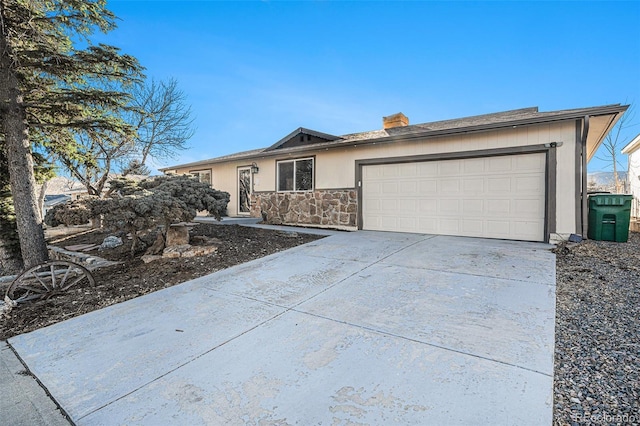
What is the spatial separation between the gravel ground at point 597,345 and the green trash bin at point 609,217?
7.50 feet

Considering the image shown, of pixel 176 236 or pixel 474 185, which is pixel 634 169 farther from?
pixel 176 236

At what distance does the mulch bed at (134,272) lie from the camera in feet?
11.5

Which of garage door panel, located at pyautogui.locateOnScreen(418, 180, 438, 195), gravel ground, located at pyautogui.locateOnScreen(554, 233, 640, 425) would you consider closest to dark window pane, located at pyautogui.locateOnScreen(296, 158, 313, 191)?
garage door panel, located at pyautogui.locateOnScreen(418, 180, 438, 195)

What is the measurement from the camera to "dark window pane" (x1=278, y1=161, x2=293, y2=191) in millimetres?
10758

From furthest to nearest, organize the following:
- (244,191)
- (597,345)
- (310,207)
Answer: (244,191)
(310,207)
(597,345)

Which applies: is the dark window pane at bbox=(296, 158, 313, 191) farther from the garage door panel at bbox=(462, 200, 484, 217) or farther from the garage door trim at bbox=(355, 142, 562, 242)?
the garage door panel at bbox=(462, 200, 484, 217)

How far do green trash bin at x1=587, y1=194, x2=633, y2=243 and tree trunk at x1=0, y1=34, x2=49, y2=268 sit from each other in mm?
10849

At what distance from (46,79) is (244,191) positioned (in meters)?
7.52

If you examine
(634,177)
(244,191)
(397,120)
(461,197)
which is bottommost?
(461,197)

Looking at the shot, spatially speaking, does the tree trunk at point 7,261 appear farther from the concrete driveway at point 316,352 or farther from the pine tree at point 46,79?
the concrete driveway at point 316,352

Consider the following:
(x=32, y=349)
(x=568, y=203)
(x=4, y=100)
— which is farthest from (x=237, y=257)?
(x=568, y=203)

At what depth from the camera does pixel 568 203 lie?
624 cm

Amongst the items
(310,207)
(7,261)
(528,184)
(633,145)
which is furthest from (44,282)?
(633,145)

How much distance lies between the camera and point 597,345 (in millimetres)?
2381
